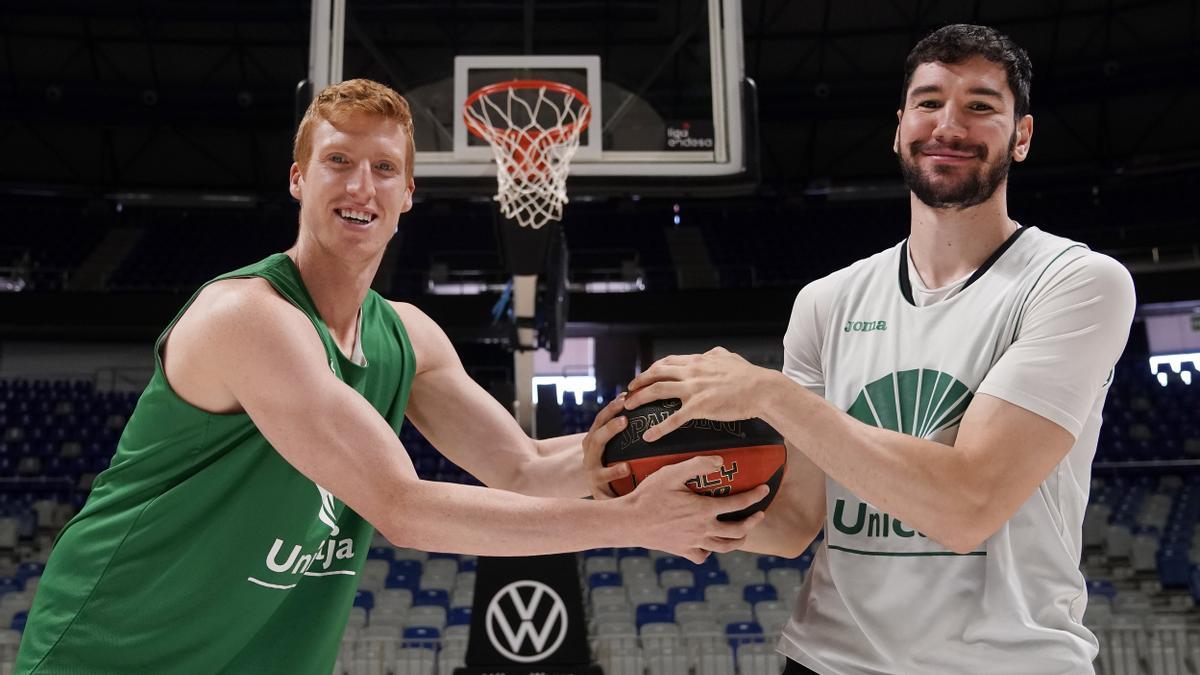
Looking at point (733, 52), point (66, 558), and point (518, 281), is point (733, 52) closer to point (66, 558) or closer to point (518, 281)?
point (518, 281)

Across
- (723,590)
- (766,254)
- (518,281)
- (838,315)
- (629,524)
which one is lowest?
(723,590)

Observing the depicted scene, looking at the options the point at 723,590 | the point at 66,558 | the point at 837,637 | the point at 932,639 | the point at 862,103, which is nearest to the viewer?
the point at 932,639

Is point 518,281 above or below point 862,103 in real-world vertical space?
below

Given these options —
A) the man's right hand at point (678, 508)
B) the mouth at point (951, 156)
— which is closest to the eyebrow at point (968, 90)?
the mouth at point (951, 156)

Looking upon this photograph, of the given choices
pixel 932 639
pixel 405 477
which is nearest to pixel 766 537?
pixel 932 639

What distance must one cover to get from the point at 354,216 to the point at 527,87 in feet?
10.8

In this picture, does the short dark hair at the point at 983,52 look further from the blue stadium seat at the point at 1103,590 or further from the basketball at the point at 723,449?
the blue stadium seat at the point at 1103,590

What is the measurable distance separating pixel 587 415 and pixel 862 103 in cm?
785

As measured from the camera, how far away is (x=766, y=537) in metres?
2.51

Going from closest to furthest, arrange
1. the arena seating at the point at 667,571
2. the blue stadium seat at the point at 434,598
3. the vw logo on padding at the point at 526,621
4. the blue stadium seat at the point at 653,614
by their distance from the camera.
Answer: the vw logo on padding at the point at 526,621, the arena seating at the point at 667,571, the blue stadium seat at the point at 653,614, the blue stadium seat at the point at 434,598

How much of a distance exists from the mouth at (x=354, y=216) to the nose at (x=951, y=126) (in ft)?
4.52

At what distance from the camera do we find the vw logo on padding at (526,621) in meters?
6.00

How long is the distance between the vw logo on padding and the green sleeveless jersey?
3.58m

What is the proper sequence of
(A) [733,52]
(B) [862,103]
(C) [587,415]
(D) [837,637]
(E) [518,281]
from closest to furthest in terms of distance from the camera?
(D) [837,637], (A) [733,52], (E) [518,281], (C) [587,415], (B) [862,103]
